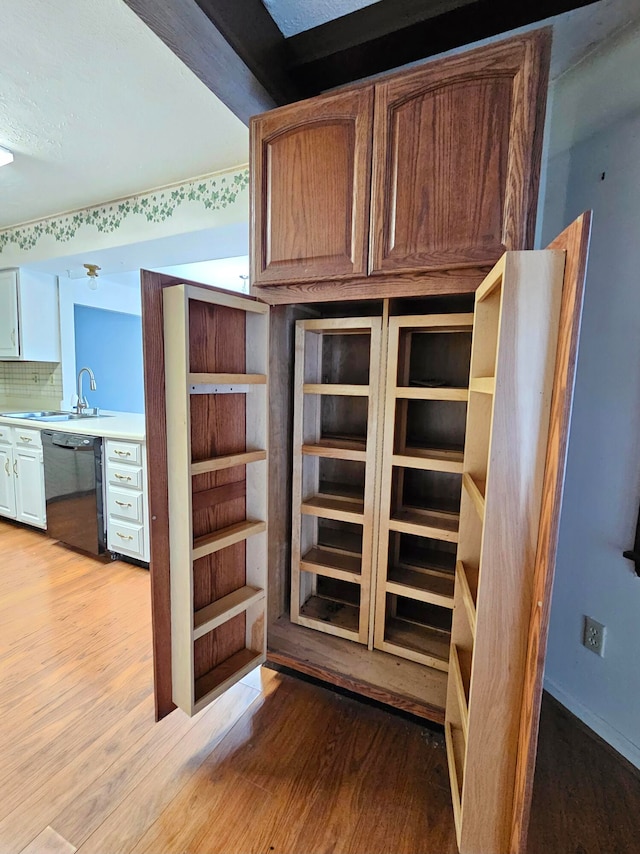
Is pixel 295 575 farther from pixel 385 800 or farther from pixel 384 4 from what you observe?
Result: pixel 384 4

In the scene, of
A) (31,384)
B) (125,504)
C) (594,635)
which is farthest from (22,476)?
(594,635)

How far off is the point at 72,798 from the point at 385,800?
→ 0.97 m

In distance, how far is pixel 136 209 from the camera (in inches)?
99.2

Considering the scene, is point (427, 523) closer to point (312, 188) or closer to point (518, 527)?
point (518, 527)

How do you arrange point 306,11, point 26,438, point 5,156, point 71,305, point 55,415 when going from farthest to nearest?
point 71,305
point 55,415
point 26,438
point 5,156
point 306,11

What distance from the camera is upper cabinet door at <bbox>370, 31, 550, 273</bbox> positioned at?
3.46 ft

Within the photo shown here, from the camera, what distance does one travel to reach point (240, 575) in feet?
5.26

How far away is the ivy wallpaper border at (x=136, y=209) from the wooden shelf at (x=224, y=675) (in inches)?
90.1

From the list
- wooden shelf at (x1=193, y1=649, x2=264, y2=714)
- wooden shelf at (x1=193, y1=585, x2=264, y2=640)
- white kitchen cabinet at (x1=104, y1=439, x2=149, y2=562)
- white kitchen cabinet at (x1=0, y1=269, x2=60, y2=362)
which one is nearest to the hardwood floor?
wooden shelf at (x1=193, y1=649, x2=264, y2=714)

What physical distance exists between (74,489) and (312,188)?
259 centimetres

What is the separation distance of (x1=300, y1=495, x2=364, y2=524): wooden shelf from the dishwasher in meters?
1.70

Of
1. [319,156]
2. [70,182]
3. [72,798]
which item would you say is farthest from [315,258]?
[70,182]

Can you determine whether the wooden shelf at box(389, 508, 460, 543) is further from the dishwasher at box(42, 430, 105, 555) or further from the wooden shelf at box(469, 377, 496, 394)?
the dishwasher at box(42, 430, 105, 555)

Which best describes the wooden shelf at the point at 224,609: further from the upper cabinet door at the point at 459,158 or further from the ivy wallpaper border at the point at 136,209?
the ivy wallpaper border at the point at 136,209
